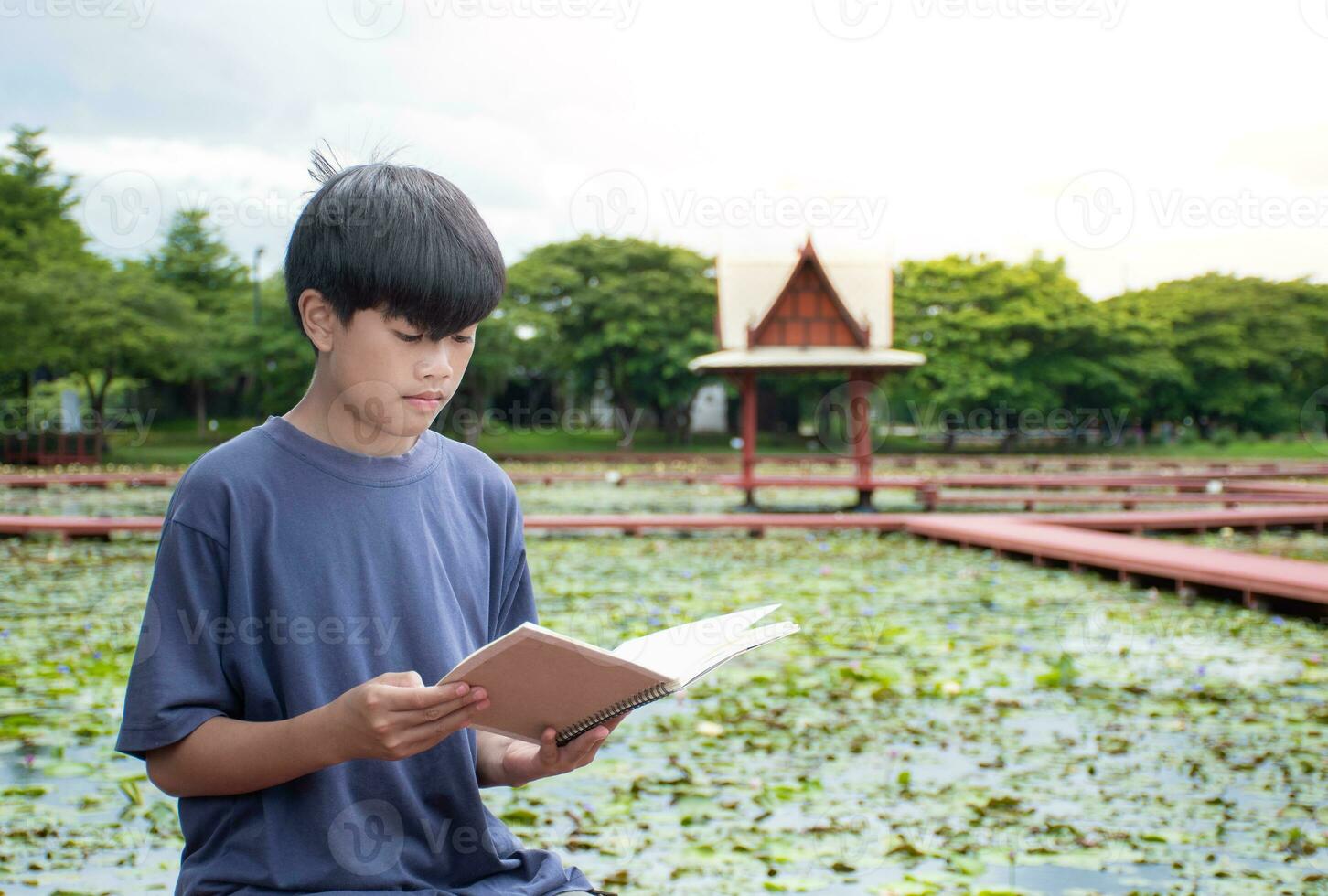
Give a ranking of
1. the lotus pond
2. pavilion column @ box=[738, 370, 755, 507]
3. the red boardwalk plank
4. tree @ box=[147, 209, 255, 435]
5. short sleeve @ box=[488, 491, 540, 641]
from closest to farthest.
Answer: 1. short sleeve @ box=[488, 491, 540, 641]
2. the lotus pond
3. the red boardwalk plank
4. pavilion column @ box=[738, 370, 755, 507]
5. tree @ box=[147, 209, 255, 435]

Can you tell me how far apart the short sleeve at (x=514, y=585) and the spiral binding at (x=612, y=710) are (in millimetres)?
225

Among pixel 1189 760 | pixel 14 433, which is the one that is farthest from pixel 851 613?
pixel 14 433

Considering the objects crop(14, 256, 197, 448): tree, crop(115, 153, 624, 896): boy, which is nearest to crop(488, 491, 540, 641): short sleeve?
crop(115, 153, 624, 896): boy

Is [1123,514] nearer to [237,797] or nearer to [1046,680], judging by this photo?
[1046,680]

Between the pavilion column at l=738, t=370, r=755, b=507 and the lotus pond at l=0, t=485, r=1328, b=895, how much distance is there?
7.59 m

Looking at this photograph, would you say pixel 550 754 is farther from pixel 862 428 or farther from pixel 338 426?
pixel 862 428

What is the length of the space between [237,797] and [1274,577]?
728cm

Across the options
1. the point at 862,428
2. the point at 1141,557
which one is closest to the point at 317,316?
the point at 1141,557

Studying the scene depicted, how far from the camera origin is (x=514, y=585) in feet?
5.63

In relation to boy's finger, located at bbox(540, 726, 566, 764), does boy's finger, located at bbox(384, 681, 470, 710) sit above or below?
above

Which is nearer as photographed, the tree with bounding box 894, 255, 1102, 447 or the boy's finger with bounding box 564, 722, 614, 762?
the boy's finger with bounding box 564, 722, 614, 762

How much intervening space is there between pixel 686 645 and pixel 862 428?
1358cm

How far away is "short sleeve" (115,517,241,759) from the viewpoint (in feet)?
4.39

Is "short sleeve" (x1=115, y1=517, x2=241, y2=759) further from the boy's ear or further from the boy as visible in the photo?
the boy's ear
